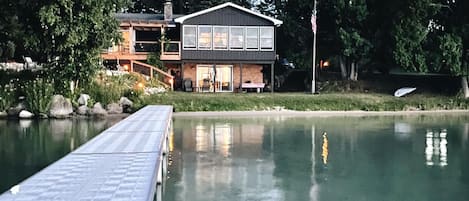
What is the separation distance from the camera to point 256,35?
96.0 feet

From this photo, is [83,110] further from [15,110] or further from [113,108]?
[15,110]

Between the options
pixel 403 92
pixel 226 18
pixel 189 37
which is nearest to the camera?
pixel 403 92

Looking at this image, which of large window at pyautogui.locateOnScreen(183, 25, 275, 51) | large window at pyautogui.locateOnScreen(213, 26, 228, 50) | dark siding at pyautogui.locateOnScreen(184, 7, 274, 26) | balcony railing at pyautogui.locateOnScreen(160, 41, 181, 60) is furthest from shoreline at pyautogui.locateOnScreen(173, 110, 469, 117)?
dark siding at pyautogui.locateOnScreen(184, 7, 274, 26)

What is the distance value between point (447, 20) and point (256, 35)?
998 centimetres

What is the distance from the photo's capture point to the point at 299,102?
24016 mm

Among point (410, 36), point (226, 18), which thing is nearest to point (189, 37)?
point (226, 18)

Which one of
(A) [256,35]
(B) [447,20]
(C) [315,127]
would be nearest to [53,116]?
(C) [315,127]

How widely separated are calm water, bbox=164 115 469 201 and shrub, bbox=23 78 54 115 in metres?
6.29

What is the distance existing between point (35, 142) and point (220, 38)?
1707cm

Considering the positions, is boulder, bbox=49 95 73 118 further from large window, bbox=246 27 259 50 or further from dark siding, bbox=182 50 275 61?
large window, bbox=246 27 259 50

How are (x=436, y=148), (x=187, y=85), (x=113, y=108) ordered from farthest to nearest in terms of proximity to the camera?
(x=187, y=85), (x=113, y=108), (x=436, y=148)

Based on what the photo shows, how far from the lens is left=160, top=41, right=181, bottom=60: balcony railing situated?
28.3 meters

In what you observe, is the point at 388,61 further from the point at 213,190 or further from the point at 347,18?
the point at 213,190

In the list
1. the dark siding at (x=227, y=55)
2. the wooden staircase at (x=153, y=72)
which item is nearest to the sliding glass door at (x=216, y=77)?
the dark siding at (x=227, y=55)
